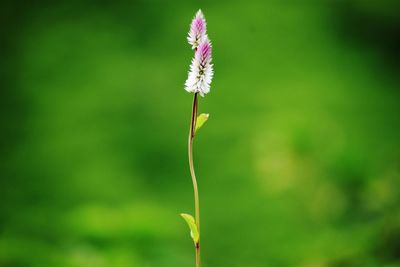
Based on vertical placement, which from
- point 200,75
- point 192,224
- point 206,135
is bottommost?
point 192,224

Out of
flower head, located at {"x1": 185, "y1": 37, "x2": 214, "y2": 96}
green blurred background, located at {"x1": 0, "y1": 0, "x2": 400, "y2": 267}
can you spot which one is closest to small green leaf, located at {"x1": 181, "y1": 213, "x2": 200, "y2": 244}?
flower head, located at {"x1": 185, "y1": 37, "x2": 214, "y2": 96}

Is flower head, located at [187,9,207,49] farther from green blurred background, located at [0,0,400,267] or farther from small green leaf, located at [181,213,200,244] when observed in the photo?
green blurred background, located at [0,0,400,267]

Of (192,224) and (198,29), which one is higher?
(198,29)

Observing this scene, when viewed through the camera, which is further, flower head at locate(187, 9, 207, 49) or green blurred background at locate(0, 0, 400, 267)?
green blurred background at locate(0, 0, 400, 267)

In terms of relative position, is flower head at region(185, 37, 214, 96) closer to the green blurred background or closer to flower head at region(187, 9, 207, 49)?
flower head at region(187, 9, 207, 49)

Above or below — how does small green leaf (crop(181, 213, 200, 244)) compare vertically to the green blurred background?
below

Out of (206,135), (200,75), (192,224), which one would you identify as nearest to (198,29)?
(200,75)

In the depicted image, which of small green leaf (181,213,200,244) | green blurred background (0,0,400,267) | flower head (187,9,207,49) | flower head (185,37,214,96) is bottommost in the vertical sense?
small green leaf (181,213,200,244)

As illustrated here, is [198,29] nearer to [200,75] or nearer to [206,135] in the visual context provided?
[200,75]

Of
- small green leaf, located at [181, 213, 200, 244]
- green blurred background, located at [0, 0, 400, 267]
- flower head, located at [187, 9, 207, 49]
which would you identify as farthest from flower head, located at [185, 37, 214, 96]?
green blurred background, located at [0, 0, 400, 267]

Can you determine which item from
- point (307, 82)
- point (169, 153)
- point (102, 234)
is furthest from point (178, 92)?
point (102, 234)
